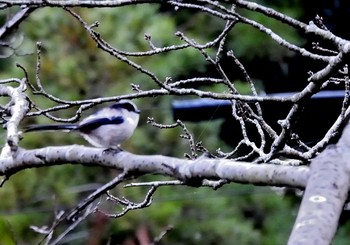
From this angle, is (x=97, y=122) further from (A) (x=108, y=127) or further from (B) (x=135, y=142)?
(B) (x=135, y=142)

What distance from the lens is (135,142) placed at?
5316 millimetres

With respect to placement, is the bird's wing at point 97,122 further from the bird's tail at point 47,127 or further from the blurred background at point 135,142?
the blurred background at point 135,142

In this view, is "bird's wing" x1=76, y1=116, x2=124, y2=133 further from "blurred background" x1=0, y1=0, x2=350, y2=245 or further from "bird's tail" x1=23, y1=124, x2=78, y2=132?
"blurred background" x1=0, y1=0, x2=350, y2=245

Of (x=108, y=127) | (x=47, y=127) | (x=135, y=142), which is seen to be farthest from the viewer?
(x=135, y=142)

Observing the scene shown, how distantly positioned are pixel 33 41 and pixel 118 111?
105 inches

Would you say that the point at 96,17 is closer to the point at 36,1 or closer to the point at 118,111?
the point at 118,111

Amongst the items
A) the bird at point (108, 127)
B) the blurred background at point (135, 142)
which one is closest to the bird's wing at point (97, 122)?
the bird at point (108, 127)

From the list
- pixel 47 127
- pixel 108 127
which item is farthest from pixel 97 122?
pixel 47 127

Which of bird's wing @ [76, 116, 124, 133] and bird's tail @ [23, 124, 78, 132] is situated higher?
bird's wing @ [76, 116, 124, 133]

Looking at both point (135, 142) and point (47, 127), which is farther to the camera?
point (135, 142)

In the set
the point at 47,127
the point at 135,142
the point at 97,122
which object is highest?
the point at 135,142

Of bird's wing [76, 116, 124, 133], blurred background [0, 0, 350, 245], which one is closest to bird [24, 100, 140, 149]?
bird's wing [76, 116, 124, 133]

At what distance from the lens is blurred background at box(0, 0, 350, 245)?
5.07 meters

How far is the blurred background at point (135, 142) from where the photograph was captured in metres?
5.07
